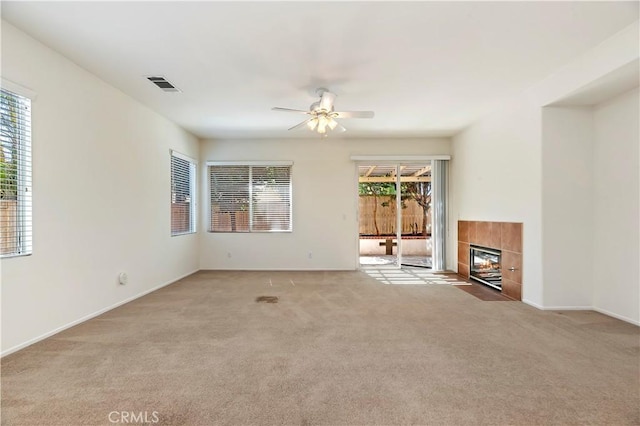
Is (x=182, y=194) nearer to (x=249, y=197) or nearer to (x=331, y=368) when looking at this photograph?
(x=249, y=197)

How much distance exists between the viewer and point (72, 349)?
2.48 meters

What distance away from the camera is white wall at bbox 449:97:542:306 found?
362 centimetres

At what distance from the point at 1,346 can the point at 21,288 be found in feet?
1.44

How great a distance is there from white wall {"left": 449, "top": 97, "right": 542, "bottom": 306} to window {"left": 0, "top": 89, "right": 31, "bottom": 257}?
5203 mm

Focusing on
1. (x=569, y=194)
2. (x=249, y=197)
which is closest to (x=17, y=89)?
(x=249, y=197)

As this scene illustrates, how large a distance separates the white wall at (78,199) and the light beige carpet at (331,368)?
342mm

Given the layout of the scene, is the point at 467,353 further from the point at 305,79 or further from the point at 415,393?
the point at 305,79

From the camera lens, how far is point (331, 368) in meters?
2.17

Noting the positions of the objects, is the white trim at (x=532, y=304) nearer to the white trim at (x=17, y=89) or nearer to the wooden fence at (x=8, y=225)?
the wooden fence at (x=8, y=225)

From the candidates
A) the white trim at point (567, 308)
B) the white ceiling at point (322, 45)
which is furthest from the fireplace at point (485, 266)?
the white ceiling at point (322, 45)

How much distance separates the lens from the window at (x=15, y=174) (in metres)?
2.41

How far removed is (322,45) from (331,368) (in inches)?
104

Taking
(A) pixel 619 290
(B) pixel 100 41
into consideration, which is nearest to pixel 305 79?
(B) pixel 100 41

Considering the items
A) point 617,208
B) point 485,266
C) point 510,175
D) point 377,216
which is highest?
point 510,175
